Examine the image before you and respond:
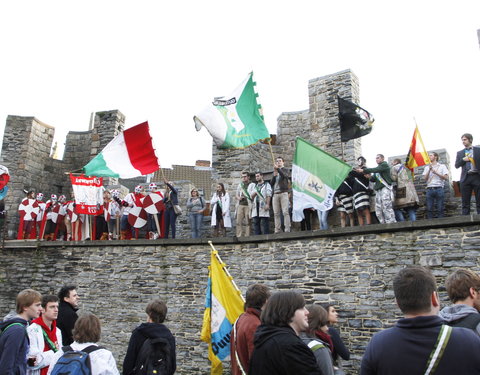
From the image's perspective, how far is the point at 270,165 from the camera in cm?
1497

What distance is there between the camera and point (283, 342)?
2.84 metres

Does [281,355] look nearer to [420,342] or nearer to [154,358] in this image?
[420,342]

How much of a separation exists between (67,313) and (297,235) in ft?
17.5

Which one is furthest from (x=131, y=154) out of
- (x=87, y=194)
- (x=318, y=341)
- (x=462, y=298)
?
(x=462, y=298)

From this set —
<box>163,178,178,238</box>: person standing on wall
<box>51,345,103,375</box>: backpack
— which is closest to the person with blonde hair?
<box>51,345,103,375</box>: backpack

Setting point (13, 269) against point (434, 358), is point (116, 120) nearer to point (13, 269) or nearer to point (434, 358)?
point (13, 269)

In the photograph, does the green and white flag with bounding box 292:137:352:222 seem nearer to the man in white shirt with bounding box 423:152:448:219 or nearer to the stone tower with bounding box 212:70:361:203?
the man in white shirt with bounding box 423:152:448:219

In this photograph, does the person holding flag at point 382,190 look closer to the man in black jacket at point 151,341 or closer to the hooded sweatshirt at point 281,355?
the man in black jacket at point 151,341

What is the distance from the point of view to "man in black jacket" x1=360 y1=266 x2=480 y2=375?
2.06m

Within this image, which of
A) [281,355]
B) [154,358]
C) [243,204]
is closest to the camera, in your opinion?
[281,355]

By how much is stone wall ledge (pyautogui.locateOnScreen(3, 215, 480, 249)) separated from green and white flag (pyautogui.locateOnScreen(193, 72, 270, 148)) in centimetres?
224

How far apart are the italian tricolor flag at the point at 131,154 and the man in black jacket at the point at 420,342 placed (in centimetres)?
912

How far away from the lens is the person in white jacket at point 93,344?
3.54 m

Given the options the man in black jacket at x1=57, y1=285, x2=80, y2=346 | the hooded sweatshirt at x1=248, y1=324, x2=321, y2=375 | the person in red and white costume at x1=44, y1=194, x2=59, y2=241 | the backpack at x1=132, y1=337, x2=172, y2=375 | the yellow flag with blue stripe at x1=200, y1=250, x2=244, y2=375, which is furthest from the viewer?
the person in red and white costume at x1=44, y1=194, x2=59, y2=241
